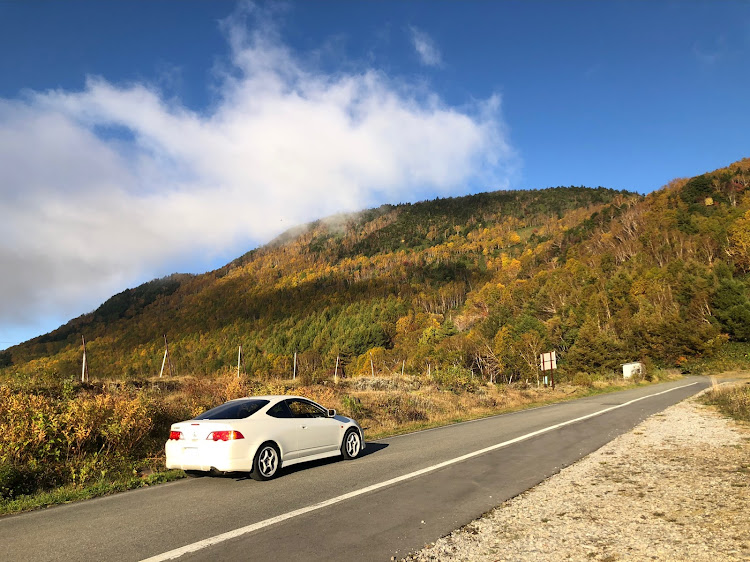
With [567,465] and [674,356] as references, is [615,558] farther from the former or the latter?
[674,356]

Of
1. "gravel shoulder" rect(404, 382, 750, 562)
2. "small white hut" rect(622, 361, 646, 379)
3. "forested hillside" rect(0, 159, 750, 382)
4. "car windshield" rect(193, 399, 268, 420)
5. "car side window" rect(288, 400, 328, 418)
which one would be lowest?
"small white hut" rect(622, 361, 646, 379)

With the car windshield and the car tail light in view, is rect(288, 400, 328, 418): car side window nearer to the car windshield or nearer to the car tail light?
the car windshield

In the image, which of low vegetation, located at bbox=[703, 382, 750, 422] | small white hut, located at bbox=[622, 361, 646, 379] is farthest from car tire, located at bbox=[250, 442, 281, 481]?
small white hut, located at bbox=[622, 361, 646, 379]

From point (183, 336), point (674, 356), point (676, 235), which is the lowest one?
point (674, 356)

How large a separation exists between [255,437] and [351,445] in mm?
2756

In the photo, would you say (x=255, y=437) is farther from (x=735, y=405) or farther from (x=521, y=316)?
(x=521, y=316)

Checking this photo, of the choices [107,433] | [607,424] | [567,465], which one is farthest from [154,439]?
[607,424]

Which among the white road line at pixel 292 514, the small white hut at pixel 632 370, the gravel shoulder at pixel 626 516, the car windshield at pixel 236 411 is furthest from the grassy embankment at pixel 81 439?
the small white hut at pixel 632 370

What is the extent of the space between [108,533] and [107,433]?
457 cm

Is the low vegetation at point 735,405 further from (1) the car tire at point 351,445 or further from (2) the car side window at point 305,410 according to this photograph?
(2) the car side window at point 305,410

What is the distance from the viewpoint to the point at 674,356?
64625mm

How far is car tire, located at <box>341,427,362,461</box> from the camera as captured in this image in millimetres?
9562

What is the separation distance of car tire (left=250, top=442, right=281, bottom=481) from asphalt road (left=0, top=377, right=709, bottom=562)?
159mm

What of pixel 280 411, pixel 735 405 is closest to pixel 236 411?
pixel 280 411
